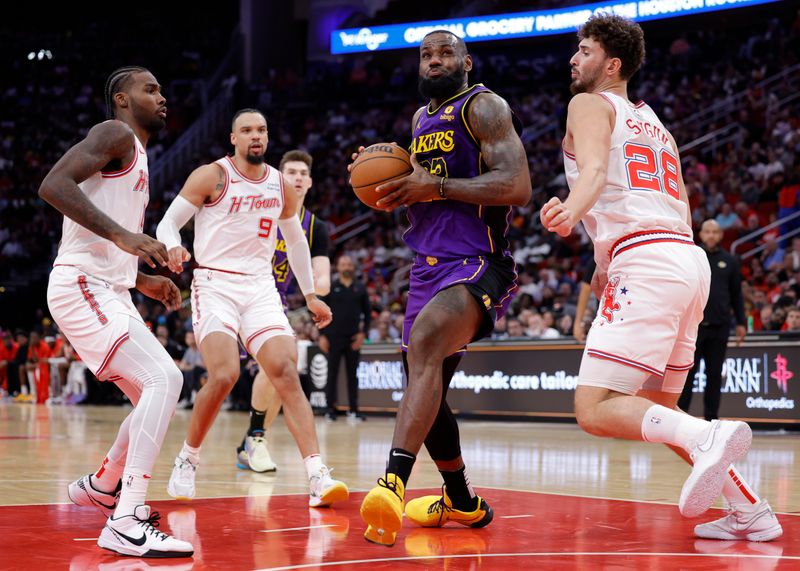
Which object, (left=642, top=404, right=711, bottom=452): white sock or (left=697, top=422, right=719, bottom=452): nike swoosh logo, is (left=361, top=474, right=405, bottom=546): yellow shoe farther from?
(left=697, top=422, right=719, bottom=452): nike swoosh logo

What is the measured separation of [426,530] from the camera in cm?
486

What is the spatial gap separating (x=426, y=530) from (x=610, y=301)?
144 centimetres

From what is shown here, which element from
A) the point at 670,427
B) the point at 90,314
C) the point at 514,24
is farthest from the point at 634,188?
the point at 514,24

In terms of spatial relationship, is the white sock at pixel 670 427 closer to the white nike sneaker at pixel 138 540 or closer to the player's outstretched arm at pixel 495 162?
the player's outstretched arm at pixel 495 162

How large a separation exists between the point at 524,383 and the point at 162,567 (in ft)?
31.9

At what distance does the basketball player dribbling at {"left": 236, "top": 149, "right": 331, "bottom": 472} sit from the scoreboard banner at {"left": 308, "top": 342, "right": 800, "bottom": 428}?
4.94 metres

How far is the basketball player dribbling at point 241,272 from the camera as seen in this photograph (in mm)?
6121

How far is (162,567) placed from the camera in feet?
12.7

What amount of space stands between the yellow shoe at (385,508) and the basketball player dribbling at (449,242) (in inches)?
2.0

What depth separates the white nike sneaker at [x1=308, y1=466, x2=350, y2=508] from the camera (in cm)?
545

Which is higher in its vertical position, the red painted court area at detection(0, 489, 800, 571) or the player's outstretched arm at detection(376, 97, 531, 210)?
the player's outstretched arm at detection(376, 97, 531, 210)

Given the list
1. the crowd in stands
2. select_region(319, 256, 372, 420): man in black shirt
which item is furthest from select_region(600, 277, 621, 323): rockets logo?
select_region(319, 256, 372, 420): man in black shirt

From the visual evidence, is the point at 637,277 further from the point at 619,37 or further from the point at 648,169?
the point at 619,37

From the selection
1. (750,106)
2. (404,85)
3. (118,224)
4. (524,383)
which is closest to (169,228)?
(118,224)
